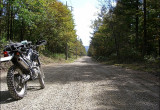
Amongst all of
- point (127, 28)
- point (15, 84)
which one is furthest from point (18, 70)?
point (127, 28)

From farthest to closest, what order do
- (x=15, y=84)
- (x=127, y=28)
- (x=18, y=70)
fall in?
(x=127, y=28) < (x=18, y=70) < (x=15, y=84)

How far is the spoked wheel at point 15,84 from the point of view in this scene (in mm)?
3010

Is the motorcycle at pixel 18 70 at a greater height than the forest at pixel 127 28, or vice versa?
the forest at pixel 127 28

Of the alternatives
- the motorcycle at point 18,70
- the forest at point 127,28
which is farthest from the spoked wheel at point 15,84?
the forest at point 127,28

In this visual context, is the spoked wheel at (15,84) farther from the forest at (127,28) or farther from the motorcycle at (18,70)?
the forest at (127,28)

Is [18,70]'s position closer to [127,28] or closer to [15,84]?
[15,84]

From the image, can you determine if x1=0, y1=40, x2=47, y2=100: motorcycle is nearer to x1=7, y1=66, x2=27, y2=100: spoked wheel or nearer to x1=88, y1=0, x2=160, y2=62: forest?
x1=7, y1=66, x2=27, y2=100: spoked wheel

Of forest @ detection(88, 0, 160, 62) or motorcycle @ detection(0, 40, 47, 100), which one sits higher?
forest @ detection(88, 0, 160, 62)

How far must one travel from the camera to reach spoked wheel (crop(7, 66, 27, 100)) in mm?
3010

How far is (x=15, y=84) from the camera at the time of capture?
10.6 feet

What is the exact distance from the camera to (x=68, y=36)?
24609mm

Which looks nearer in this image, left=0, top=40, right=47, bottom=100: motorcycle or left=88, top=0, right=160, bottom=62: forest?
left=0, top=40, right=47, bottom=100: motorcycle

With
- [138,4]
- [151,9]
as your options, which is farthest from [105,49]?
[151,9]

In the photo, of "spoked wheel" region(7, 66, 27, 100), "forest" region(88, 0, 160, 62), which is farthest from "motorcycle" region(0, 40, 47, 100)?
"forest" region(88, 0, 160, 62)
